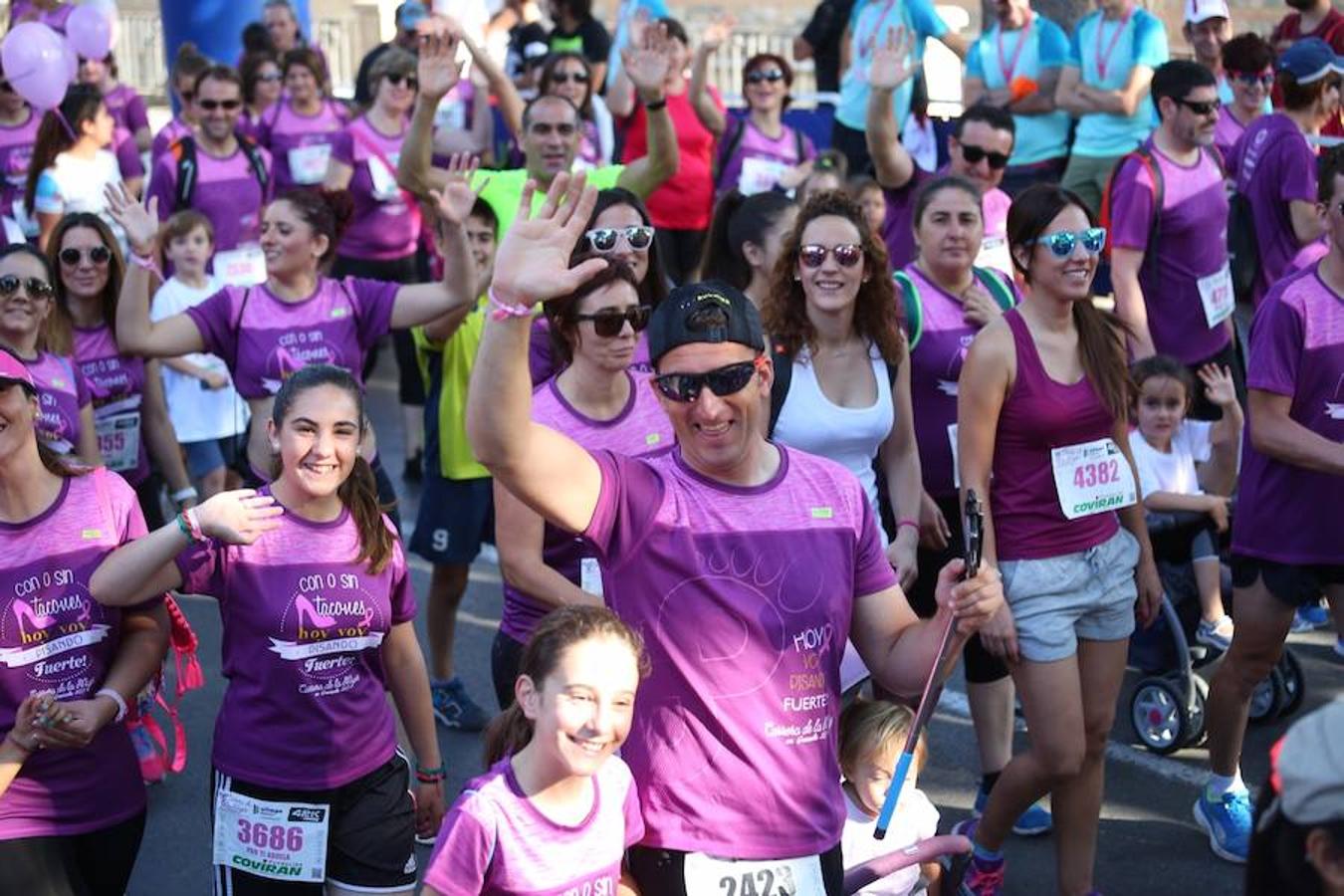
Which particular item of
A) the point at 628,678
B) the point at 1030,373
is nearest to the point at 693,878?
the point at 628,678

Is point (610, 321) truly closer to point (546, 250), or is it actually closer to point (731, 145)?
point (546, 250)

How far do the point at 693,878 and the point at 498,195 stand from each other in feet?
13.3

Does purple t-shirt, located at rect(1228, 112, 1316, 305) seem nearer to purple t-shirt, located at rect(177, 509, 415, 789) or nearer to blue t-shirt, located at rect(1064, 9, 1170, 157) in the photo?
blue t-shirt, located at rect(1064, 9, 1170, 157)

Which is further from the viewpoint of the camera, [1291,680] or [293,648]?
[1291,680]

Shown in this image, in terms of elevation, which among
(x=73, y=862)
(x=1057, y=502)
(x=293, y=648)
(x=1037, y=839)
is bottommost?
(x=1037, y=839)

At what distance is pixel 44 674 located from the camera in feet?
13.9

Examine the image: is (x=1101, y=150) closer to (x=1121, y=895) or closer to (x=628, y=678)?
(x=1121, y=895)

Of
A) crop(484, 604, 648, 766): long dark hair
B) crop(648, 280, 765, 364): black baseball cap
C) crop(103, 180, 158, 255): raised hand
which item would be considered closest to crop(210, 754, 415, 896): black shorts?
crop(484, 604, 648, 766): long dark hair

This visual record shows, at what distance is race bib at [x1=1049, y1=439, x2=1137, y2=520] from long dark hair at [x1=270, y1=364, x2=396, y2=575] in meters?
1.78

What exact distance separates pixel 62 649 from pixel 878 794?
1927 millimetres

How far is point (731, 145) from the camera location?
10602 mm

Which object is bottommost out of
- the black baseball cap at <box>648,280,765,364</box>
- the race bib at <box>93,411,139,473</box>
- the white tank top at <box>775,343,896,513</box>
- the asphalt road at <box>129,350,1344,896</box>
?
the asphalt road at <box>129,350,1344,896</box>

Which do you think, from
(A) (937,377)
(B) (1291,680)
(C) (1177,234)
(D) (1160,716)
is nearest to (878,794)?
(A) (937,377)

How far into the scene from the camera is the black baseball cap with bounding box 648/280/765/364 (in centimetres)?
350
